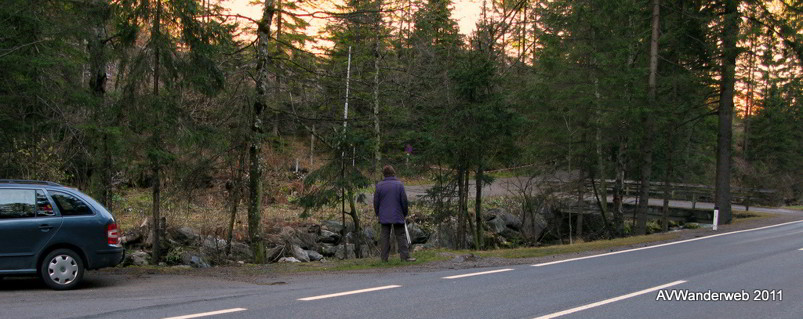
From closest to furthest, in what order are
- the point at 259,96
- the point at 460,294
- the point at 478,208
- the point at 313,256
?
the point at 460,294 → the point at 259,96 → the point at 478,208 → the point at 313,256

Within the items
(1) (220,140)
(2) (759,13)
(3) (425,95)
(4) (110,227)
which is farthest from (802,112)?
(4) (110,227)

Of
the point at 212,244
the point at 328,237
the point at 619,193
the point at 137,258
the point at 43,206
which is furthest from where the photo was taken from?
the point at 619,193

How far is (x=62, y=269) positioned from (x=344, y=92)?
8.39 meters

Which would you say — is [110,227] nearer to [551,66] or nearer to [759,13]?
[551,66]

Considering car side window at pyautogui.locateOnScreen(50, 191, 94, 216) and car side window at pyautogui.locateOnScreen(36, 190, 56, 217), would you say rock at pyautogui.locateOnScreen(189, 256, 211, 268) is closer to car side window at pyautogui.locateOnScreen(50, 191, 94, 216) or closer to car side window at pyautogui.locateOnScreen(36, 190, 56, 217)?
car side window at pyautogui.locateOnScreen(50, 191, 94, 216)

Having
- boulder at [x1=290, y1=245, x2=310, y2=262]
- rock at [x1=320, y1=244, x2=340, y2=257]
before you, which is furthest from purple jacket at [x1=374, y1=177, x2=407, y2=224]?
rock at [x1=320, y1=244, x2=340, y2=257]

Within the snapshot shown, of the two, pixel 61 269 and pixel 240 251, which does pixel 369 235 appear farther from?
pixel 61 269

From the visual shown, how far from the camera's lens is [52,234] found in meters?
8.67

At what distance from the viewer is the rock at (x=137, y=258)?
16.9 metres

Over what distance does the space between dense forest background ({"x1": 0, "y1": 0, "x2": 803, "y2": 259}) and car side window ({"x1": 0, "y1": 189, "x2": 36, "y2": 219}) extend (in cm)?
323

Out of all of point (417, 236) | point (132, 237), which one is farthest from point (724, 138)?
point (132, 237)

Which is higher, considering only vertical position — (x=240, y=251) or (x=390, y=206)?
(x=390, y=206)

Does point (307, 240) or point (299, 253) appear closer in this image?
point (299, 253)

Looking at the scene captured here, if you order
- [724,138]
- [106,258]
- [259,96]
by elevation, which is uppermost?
[259,96]
